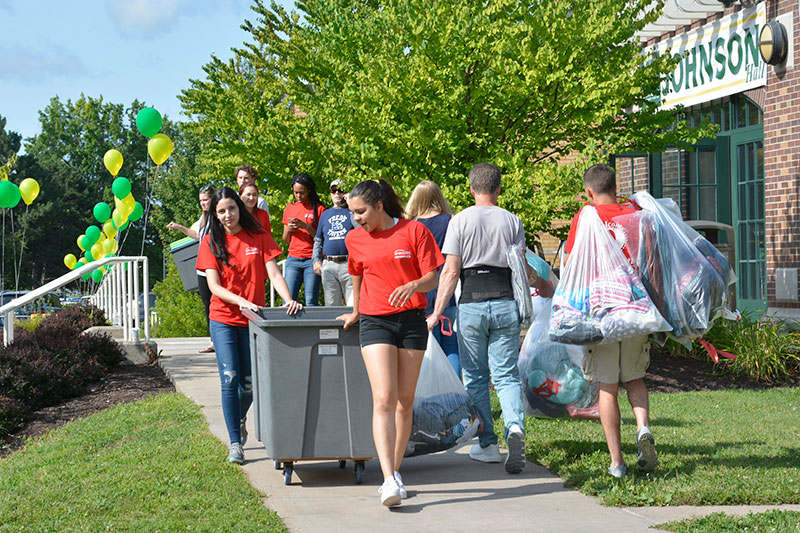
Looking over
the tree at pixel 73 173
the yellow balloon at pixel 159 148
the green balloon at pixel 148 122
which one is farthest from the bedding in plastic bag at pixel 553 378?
the tree at pixel 73 173

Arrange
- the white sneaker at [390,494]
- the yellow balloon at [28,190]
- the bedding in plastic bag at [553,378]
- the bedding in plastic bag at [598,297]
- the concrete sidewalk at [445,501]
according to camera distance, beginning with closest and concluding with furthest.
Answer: the concrete sidewalk at [445,501] < the white sneaker at [390,494] < the bedding in plastic bag at [598,297] < the bedding in plastic bag at [553,378] < the yellow balloon at [28,190]

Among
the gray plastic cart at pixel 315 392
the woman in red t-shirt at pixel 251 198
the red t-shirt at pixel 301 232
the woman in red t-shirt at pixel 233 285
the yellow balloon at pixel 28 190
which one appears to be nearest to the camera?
the gray plastic cart at pixel 315 392

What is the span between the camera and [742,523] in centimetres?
457

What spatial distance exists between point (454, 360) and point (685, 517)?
245 cm

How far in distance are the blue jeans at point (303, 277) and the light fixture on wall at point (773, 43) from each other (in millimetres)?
8016

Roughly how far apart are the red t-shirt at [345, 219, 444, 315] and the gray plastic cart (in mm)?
342

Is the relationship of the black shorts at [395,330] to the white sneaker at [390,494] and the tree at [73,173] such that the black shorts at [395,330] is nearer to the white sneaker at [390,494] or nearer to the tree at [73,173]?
the white sneaker at [390,494]

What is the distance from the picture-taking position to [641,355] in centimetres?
555

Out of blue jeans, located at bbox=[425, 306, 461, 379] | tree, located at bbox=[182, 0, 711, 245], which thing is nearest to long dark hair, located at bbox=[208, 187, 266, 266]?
blue jeans, located at bbox=[425, 306, 461, 379]

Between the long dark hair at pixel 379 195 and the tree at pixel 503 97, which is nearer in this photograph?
the long dark hair at pixel 379 195

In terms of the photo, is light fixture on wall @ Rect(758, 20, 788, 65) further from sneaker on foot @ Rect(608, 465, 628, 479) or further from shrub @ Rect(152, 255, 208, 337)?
shrub @ Rect(152, 255, 208, 337)

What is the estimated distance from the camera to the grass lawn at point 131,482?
4781 mm

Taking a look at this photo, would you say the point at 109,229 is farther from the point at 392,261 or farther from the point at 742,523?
the point at 742,523

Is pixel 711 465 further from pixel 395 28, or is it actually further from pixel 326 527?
pixel 395 28
